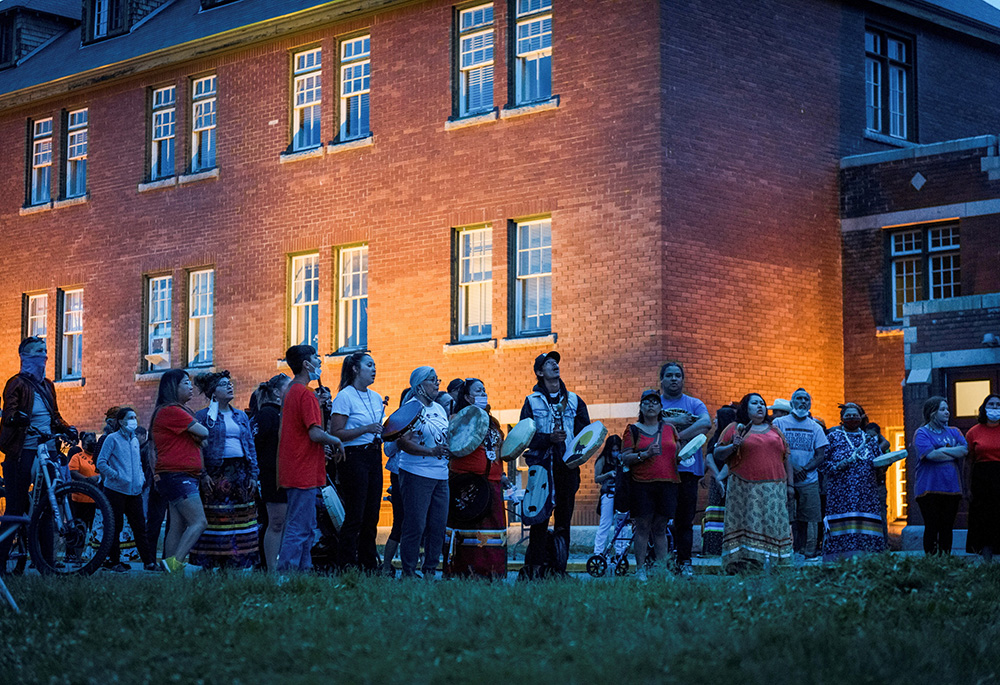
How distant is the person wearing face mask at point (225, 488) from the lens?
1338 centimetres

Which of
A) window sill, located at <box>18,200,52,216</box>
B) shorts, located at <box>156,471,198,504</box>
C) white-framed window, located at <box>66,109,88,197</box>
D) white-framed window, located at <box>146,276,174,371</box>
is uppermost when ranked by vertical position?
white-framed window, located at <box>66,109,88,197</box>

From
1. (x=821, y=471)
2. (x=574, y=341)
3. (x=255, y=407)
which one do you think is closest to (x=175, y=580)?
(x=255, y=407)

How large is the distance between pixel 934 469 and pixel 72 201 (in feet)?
62.1

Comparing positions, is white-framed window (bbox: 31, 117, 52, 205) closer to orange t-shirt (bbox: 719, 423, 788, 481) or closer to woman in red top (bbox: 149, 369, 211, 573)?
woman in red top (bbox: 149, 369, 211, 573)

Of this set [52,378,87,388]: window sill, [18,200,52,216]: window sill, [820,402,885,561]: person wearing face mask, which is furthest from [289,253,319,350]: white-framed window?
[820,402,885,561]: person wearing face mask

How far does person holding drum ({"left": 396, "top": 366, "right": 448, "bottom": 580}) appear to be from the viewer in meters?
12.5

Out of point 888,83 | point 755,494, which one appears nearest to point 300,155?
point 888,83

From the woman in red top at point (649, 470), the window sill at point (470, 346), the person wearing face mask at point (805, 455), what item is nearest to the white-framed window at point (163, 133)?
the window sill at point (470, 346)

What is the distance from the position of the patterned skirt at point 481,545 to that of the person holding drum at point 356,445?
0.66 meters

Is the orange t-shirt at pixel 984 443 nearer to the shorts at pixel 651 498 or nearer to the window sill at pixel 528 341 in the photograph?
the shorts at pixel 651 498

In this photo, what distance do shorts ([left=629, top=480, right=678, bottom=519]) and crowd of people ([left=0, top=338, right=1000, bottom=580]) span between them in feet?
0.04

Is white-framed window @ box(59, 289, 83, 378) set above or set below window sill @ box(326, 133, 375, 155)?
below

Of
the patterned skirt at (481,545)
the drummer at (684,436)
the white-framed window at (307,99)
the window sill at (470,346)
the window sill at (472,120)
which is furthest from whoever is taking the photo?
the white-framed window at (307,99)

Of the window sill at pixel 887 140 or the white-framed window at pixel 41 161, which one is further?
the white-framed window at pixel 41 161
